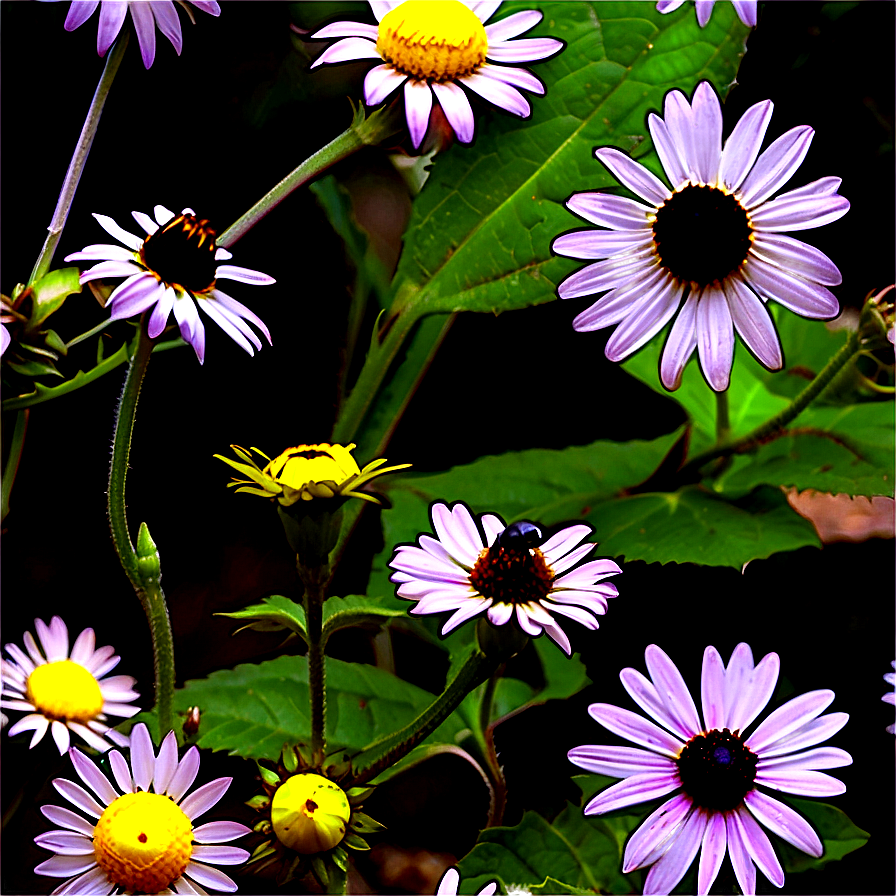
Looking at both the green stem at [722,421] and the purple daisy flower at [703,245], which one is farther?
the green stem at [722,421]

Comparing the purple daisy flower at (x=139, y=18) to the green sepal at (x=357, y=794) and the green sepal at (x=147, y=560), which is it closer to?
the green sepal at (x=147, y=560)

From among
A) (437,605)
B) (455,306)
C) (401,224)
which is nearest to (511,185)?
(455,306)

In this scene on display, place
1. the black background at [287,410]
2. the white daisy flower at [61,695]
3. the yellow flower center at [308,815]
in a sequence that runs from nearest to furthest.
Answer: the yellow flower center at [308,815] → the white daisy flower at [61,695] → the black background at [287,410]

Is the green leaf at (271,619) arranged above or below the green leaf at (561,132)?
below

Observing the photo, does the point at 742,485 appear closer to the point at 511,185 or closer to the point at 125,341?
the point at 511,185

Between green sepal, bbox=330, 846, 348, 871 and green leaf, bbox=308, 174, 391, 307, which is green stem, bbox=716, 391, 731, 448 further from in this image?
green sepal, bbox=330, 846, 348, 871

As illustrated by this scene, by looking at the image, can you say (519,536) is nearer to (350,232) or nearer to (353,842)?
(353,842)

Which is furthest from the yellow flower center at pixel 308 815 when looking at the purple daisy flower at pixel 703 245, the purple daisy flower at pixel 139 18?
the purple daisy flower at pixel 139 18

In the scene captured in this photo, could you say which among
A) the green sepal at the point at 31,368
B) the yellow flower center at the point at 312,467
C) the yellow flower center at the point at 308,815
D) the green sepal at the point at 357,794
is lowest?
the yellow flower center at the point at 308,815
